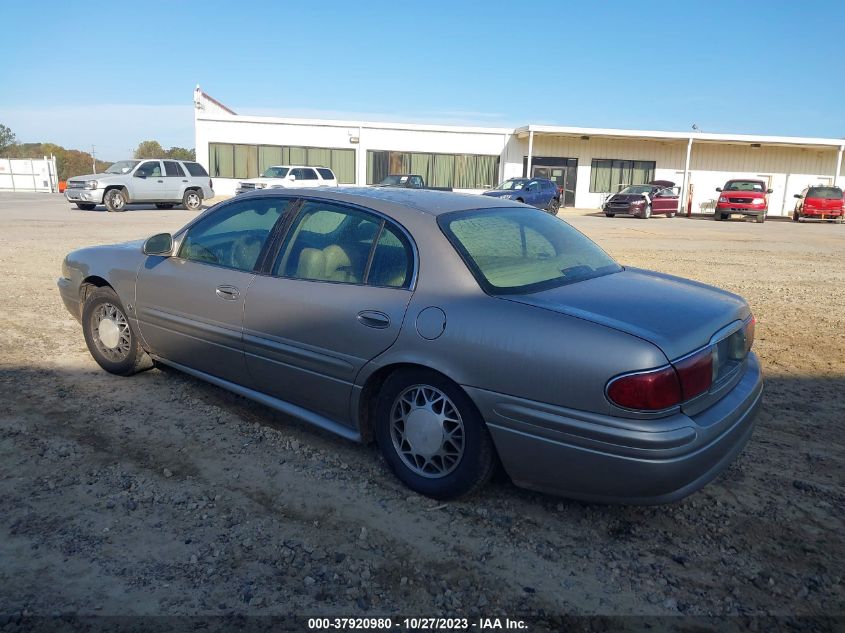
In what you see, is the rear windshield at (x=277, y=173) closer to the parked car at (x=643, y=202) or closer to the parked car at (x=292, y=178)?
the parked car at (x=292, y=178)

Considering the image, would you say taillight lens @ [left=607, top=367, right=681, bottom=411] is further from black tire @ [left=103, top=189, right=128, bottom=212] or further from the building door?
the building door

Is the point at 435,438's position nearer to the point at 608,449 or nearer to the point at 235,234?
the point at 608,449

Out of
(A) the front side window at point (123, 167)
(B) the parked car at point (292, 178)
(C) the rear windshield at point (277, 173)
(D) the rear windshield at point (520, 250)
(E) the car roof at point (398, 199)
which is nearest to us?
(D) the rear windshield at point (520, 250)

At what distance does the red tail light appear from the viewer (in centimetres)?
278

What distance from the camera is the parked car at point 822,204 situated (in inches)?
1216

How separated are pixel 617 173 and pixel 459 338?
120 ft

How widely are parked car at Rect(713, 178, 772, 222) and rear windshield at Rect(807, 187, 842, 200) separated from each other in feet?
12.0

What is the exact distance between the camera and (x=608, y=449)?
273cm

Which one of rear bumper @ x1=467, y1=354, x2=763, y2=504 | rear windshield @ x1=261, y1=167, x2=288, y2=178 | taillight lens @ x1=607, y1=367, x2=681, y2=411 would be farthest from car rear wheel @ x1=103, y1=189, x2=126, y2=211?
taillight lens @ x1=607, y1=367, x2=681, y2=411

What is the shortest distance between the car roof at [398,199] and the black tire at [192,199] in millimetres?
21605

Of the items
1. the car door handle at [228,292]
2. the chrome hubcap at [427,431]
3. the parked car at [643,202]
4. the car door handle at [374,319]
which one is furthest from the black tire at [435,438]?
the parked car at [643,202]

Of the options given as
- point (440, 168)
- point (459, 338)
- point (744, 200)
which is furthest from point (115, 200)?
point (744, 200)

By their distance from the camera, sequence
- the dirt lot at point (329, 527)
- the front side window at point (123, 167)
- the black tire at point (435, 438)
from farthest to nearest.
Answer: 1. the front side window at point (123, 167)
2. the black tire at point (435, 438)
3. the dirt lot at point (329, 527)

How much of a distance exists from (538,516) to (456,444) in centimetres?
53
